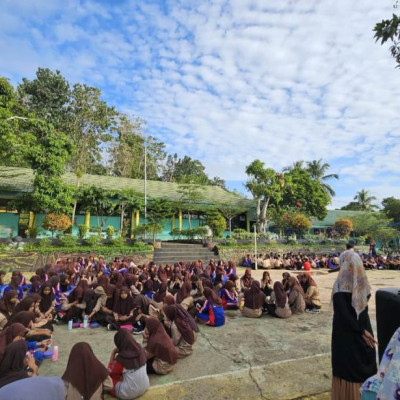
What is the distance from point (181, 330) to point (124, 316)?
74.4 inches

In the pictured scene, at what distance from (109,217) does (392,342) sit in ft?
65.6

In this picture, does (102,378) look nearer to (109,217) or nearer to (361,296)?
(361,296)

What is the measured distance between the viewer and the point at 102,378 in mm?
3215

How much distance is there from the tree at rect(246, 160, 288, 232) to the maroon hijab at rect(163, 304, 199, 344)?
17.8 metres

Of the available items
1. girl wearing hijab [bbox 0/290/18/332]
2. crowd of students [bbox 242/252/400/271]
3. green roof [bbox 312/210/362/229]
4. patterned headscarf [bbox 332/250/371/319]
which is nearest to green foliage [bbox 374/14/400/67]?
patterned headscarf [bbox 332/250/371/319]

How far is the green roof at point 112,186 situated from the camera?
1741cm

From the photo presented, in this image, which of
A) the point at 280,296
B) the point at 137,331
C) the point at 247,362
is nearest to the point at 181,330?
the point at 247,362

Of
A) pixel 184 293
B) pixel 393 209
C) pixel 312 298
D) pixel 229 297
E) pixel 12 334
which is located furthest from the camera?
pixel 393 209

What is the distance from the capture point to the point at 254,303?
272 inches

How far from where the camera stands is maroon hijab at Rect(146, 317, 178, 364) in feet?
13.2

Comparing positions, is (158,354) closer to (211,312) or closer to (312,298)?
(211,312)

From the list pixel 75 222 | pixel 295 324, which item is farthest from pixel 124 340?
pixel 75 222

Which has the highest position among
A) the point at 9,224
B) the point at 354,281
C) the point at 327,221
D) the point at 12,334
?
the point at 327,221

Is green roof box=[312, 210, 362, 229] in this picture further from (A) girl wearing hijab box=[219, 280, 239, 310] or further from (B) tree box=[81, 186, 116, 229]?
(A) girl wearing hijab box=[219, 280, 239, 310]
